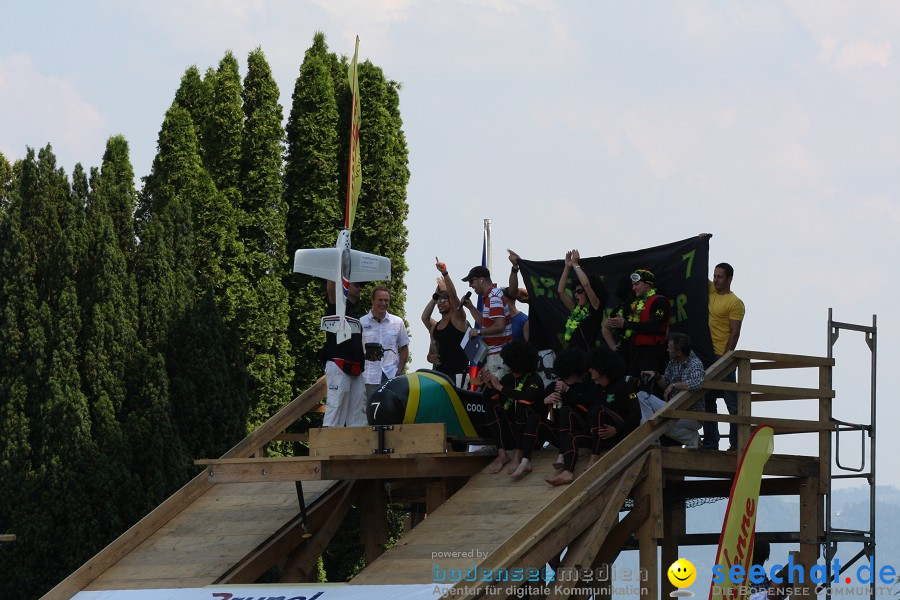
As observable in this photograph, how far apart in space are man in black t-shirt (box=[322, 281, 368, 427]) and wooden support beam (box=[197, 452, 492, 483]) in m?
0.81

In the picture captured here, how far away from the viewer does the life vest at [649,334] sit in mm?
12578

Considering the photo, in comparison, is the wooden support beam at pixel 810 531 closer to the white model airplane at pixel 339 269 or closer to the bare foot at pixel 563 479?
the bare foot at pixel 563 479

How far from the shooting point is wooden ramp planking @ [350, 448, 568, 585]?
11.3 meters

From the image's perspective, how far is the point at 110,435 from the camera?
2053 cm

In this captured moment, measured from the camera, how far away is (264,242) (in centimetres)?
2595

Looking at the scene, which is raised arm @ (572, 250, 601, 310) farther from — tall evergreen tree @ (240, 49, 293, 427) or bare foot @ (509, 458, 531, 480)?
tall evergreen tree @ (240, 49, 293, 427)

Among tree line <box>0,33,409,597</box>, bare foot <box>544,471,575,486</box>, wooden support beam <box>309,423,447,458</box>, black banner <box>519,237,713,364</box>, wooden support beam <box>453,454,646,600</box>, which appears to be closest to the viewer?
wooden support beam <box>453,454,646,600</box>

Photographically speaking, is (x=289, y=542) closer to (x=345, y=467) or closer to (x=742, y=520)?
(x=345, y=467)

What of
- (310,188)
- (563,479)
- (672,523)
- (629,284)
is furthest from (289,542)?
(310,188)

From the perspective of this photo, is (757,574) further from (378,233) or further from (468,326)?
(378,233)

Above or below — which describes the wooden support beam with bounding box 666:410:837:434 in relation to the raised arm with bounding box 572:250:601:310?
below

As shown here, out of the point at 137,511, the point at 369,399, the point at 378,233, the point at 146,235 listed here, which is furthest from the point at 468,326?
the point at 378,233

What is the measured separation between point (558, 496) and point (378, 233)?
50.1 feet

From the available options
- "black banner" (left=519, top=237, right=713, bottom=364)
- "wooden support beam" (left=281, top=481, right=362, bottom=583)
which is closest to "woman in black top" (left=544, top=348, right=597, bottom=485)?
"black banner" (left=519, top=237, right=713, bottom=364)
